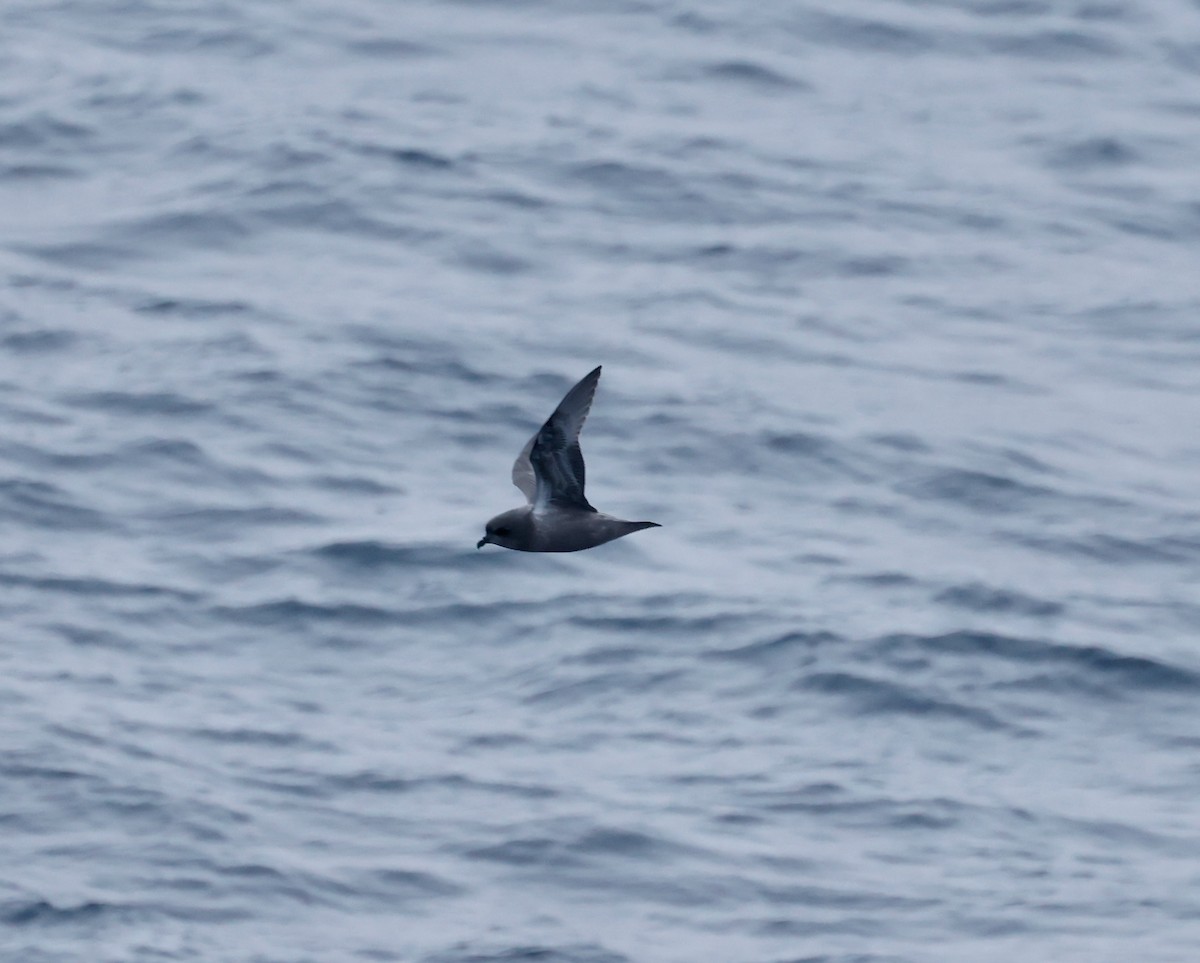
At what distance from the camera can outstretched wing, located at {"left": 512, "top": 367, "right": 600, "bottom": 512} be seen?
432 inches

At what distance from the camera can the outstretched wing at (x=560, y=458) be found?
36.0ft

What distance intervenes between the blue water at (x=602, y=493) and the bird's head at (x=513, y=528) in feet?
15.1

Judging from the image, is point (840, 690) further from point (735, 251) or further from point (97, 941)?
point (735, 251)

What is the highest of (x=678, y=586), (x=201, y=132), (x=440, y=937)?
(x=201, y=132)

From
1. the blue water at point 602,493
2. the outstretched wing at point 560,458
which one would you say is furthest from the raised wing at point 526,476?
the blue water at point 602,493

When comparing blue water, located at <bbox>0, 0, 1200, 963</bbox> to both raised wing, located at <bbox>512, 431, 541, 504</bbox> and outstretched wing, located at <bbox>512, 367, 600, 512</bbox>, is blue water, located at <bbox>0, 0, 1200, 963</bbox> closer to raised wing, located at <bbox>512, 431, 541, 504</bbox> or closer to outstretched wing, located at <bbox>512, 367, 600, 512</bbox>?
raised wing, located at <bbox>512, 431, 541, 504</bbox>

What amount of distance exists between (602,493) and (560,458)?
27.0ft

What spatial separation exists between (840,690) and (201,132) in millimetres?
10973

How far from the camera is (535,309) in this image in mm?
22484

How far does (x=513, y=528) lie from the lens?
1132 centimetres

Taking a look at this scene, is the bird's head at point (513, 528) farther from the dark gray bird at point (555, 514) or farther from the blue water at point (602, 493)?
the blue water at point (602, 493)

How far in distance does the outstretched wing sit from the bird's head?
0.10m

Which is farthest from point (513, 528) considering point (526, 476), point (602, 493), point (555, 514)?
point (602, 493)

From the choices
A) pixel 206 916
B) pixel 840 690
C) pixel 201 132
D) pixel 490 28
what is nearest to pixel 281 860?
pixel 206 916
